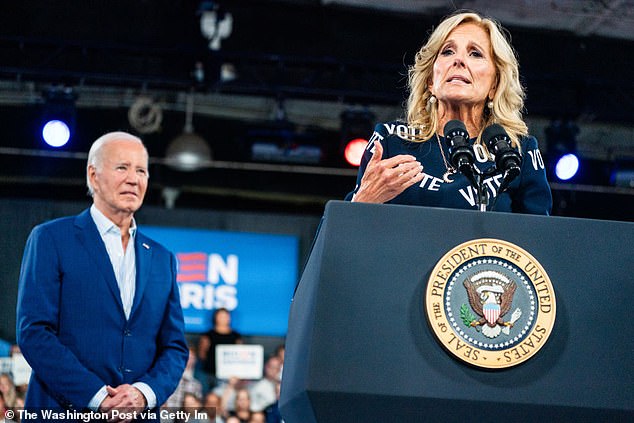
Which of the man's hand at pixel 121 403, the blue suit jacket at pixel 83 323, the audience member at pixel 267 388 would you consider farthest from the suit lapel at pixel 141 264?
the audience member at pixel 267 388

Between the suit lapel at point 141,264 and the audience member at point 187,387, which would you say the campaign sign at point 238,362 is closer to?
the audience member at point 187,387

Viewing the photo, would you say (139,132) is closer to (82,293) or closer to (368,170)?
(82,293)

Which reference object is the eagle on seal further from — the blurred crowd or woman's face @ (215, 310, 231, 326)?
woman's face @ (215, 310, 231, 326)

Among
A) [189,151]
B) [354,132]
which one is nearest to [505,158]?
[354,132]

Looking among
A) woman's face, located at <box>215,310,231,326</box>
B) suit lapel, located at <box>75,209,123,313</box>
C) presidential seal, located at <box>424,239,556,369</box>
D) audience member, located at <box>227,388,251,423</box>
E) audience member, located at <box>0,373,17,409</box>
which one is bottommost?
audience member, located at <box>227,388,251,423</box>

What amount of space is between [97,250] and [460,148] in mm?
1193

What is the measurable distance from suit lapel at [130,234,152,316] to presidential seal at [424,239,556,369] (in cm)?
126

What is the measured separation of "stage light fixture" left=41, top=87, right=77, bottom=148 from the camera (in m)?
7.45

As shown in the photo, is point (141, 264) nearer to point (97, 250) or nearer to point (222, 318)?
point (97, 250)

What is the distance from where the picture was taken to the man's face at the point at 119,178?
2611 millimetres

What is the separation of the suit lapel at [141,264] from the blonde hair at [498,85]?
854 mm

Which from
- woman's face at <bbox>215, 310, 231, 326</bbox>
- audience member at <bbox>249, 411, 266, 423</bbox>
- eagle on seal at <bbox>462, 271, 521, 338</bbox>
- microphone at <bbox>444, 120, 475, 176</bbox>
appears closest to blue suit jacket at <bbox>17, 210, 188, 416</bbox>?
microphone at <bbox>444, 120, 475, 176</bbox>

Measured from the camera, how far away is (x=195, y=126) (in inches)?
348

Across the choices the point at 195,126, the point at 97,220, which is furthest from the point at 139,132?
the point at 97,220
